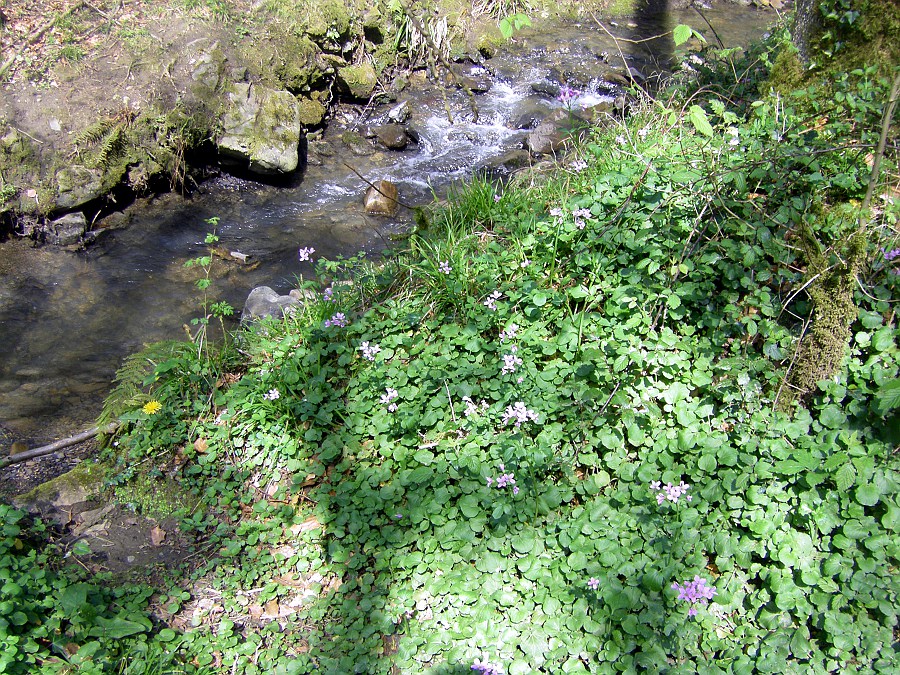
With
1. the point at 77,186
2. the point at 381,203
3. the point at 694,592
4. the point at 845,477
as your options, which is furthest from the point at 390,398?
the point at 77,186

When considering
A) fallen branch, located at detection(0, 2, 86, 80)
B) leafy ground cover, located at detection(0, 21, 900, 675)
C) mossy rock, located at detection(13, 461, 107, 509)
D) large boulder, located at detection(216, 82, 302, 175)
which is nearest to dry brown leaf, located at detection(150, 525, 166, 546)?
leafy ground cover, located at detection(0, 21, 900, 675)

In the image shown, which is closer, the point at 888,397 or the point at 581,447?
the point at 888,397

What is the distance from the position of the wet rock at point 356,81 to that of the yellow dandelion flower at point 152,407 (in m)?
6.28

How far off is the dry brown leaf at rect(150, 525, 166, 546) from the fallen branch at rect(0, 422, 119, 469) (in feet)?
3.17

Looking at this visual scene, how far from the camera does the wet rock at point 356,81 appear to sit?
880cm

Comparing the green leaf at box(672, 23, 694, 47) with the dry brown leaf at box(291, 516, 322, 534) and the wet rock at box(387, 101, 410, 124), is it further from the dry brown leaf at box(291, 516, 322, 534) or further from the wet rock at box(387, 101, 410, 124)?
the wet rock at box(387, 101, 410, 124)

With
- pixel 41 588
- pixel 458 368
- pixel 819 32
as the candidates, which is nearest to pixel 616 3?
pixel 819 32

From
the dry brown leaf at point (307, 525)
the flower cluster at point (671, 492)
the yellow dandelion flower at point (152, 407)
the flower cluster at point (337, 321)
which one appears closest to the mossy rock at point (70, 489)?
the yellow dandelion flower at point (152, 407)

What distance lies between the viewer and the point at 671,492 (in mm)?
2910

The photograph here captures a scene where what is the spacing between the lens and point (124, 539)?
3498mm

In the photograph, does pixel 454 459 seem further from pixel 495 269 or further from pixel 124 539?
pixel 124 539

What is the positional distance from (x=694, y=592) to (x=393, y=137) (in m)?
7.18

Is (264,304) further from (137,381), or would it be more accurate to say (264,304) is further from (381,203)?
(381,203)

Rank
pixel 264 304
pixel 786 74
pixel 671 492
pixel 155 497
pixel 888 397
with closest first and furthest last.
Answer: pixel 888 397, pixel 671 492, pixel 155 497, pixel 786 74, pixel 264 304
